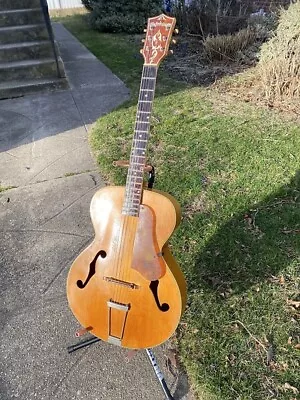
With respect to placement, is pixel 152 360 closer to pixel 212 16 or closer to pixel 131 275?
pixel 131 275

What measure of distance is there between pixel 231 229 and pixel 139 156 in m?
1.27

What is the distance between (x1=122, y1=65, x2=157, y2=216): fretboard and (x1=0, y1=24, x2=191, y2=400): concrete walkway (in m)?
0.86

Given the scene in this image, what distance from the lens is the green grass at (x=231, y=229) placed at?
1.84m

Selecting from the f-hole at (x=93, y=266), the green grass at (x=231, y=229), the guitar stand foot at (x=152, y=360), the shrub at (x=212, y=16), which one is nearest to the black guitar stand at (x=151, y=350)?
the guitar stand foot at (x=152, y=360)

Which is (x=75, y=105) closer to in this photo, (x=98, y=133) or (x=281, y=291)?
(x=98, y=133)

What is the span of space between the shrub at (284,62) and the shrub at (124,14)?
484 cm

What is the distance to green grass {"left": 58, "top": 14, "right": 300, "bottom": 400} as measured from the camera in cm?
184

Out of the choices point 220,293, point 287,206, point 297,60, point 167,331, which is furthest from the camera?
point 297,60

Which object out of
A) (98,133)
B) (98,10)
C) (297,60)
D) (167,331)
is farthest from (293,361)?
(98,10)

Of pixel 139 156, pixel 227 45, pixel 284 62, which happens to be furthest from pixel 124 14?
pixel 139 156

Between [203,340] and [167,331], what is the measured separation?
1.25ft

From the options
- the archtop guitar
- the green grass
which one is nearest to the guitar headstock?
the archtop guitar

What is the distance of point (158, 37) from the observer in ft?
4.90

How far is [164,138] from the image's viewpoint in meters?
3.76
